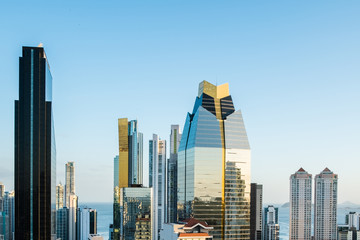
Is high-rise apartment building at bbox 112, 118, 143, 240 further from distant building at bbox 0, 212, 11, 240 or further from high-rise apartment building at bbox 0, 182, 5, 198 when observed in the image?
high-rise apartment building at bbox 0, 182, 5, 198

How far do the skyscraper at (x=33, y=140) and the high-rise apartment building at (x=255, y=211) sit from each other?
60926 millimetres

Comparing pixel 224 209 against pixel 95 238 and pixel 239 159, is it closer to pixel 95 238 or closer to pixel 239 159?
pixel 239 159

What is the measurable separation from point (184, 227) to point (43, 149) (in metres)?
33.1

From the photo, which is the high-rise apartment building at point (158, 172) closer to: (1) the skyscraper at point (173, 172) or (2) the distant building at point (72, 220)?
(1) the skyscraper at point (173, 172)

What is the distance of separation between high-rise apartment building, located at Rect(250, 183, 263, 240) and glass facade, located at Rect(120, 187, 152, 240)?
2886 centimetres

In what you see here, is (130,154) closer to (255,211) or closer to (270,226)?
(270,226)

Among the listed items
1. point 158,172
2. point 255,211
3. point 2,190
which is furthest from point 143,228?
point 2,190

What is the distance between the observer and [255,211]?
123m

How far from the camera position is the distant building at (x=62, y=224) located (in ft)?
556

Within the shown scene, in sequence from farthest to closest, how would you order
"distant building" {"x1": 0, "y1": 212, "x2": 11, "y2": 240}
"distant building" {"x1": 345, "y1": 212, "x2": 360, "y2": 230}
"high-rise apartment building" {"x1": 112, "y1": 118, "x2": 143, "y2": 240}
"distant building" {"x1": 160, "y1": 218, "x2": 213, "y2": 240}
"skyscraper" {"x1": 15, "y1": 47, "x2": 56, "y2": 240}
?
"distant building" {"x1": 345, "y1": 212, "x2": 360, "y2": 230} < "high-rise apartment building" {"x1": 112, "y1": 118, "x2": 143, "y2": 240} < "distant building" {"x1": 0, "y1": 212, "x2": 11, "y2": 240} < "skyscraper" {"x1": 15, "y1": 47, "x2": 56, "y2": 240} < "distant building" {"x1": 160, "y1": 218, "x2": 213, "y2": 240}

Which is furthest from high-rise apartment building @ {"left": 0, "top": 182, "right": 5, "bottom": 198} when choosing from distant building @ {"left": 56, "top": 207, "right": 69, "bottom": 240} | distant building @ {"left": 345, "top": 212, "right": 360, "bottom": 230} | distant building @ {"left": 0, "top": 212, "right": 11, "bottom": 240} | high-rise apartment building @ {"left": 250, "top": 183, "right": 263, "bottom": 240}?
distant building @ {"left": 345, "top": 212, "right": 360, "bottom": 230}

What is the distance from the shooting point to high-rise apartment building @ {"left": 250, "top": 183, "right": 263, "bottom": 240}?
121012 millimetres

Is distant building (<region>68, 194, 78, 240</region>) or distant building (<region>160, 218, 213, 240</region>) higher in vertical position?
distant building (<region>160, 218, 213, 240</region>)

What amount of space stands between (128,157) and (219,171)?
81546 millimetres
